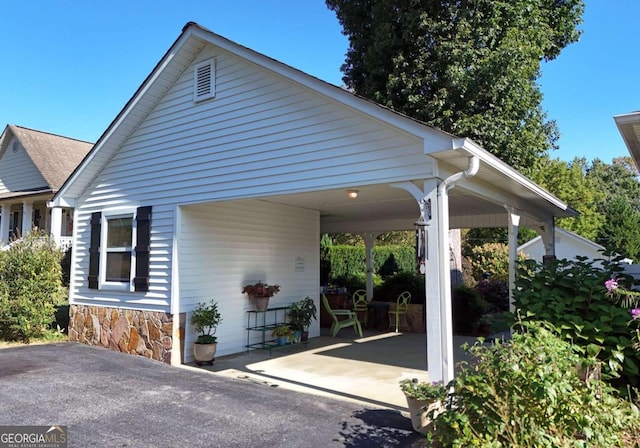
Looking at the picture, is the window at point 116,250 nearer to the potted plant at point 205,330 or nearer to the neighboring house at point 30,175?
the potted plant at point 205,330

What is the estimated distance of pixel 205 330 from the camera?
281 inches

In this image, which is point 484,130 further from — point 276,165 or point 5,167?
point 5,167

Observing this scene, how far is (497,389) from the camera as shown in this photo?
3.07 meters

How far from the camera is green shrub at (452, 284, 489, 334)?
32.5 ft

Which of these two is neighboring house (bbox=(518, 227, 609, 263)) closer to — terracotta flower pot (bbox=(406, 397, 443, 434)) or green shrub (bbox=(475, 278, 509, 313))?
green shrub (bbox=(475, 278, 509, 313))

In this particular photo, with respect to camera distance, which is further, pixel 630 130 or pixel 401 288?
pixel 401 288

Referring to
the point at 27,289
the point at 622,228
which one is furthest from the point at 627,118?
the point at 622,228

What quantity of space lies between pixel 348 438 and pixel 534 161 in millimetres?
10582

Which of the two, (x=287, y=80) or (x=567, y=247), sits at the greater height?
(x=287, y=80)

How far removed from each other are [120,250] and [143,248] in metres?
0.81

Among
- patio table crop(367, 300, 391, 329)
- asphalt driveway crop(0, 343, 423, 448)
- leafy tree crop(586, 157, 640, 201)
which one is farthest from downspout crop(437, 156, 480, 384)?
leafy tree crop(586, 157, 640, 201)

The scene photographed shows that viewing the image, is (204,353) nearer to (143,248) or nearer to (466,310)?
(143,248)

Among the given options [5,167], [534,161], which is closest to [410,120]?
[534,161]

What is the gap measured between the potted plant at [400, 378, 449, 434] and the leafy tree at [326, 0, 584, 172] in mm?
8477
